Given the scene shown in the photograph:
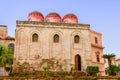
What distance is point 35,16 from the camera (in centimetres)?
3166

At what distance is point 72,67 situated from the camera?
1134 inches

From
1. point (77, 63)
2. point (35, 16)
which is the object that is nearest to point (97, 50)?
point (77, 63)

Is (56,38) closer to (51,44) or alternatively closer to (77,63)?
(51,44)

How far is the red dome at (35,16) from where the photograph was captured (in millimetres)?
31500

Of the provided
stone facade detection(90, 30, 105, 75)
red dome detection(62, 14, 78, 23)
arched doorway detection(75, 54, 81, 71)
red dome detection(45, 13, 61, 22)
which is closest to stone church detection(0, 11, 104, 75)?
arched doorway detection(75, 54, 81, 71)

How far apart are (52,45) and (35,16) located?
16.3 feet

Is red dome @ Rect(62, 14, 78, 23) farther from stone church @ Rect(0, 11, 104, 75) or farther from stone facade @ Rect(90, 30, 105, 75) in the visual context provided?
stone facade @ Rect(90, 30, 105, 75)

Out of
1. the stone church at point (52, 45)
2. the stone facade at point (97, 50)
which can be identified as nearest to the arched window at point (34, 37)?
the stone church at point (52, 45)

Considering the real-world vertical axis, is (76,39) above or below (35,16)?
below

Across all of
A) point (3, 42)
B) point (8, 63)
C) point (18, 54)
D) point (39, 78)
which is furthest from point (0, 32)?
point (39, 78)

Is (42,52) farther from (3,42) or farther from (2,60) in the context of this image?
(3,42)

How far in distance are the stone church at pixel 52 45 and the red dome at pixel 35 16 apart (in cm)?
112

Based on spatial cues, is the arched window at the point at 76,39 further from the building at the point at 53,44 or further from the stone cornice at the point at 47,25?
the stone cornice at the point at 47,25

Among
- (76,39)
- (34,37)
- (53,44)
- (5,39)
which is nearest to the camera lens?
(34,37)
